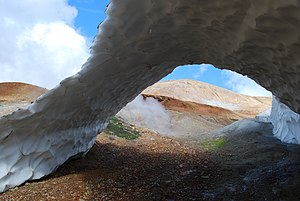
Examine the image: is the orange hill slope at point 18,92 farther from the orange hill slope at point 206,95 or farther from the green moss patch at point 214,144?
the orange hill slope at point 206,95

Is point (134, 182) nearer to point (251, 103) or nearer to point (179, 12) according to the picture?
point (179, 12)

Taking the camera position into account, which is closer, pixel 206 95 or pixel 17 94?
pixel 17 94

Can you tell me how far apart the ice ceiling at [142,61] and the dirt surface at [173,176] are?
7.4 inches

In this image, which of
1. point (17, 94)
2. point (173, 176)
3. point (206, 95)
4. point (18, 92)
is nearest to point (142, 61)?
point (173, 176)

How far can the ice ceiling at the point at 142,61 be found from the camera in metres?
1.15

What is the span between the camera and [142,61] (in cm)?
176

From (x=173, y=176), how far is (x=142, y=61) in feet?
2.68

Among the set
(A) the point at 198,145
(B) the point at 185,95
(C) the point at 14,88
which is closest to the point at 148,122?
(A) the point at 198,145

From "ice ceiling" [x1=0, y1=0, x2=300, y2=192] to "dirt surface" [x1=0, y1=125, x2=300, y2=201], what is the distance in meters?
0.19

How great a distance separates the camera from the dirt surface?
1.85 m

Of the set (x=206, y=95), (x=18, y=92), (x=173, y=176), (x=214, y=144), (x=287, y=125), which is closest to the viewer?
(x=173, y=176)

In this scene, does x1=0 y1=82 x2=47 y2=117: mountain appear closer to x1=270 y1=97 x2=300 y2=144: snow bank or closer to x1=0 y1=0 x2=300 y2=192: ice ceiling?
x1=0 y1=0 x2=300 y2=192: ice ceiling

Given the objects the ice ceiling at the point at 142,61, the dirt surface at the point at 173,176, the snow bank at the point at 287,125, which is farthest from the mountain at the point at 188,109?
the ice ceiling at the point at 142,61

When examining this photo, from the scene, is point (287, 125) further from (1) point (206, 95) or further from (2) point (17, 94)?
(1) point (206, 95)
